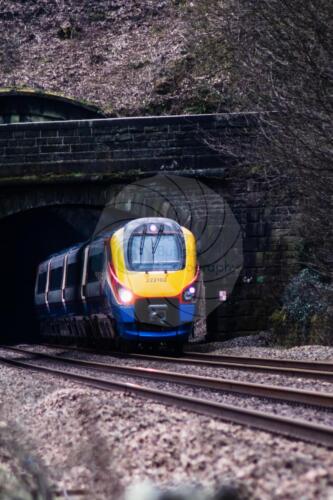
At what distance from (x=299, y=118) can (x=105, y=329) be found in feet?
18.8

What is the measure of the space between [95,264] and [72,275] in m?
2.53

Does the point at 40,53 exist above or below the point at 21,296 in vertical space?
above

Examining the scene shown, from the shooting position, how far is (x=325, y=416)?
8.45 m

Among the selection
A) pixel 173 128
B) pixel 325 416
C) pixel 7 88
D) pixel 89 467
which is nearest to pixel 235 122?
pixel 173 128

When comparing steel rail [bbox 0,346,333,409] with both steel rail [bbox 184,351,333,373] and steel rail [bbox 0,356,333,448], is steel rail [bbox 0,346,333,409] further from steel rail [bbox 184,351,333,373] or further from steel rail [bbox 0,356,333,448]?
steel rail [bbox 184,351,333,373]

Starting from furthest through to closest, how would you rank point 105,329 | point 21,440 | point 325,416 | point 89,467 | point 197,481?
1. point 105,329
2. point 325,416
3. point 21,440
4. point 89,467
5. point 197,481

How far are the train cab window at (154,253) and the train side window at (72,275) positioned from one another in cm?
350

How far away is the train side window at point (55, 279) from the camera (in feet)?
76.2

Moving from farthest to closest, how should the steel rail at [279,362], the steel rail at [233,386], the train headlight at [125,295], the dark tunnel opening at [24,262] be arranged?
1. the dark tunnel opening at [24,262]
2. the train headlight at [125,295]
3. the steel rail at [279,362]
4. the steel rail at [233,386]

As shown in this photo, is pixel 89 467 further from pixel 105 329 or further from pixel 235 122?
pixel 235 122

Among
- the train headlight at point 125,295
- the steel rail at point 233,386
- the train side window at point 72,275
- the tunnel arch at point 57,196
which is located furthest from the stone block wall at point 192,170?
the steel rail at point 233,386

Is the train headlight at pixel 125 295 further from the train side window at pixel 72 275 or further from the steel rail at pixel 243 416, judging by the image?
the steel rail at pixel 243 416

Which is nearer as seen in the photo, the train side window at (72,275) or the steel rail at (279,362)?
the steel rail at (279,362)

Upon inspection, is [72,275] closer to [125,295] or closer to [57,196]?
[57,196]
